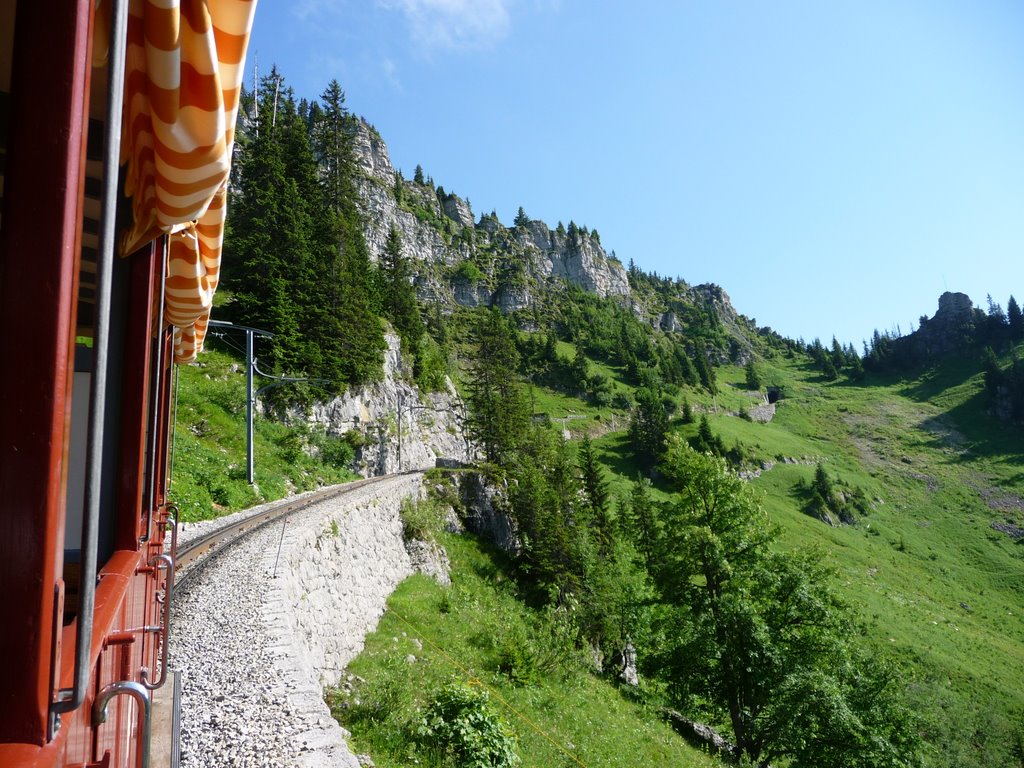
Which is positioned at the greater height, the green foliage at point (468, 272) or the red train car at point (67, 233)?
the green foliage at point (468, 272)

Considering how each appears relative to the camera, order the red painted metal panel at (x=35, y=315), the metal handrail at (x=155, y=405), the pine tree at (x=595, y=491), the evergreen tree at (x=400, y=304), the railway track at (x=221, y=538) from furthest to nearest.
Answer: the evergreen tree at (x=400, y=304) → the pine tree at (x=595, y=491) → the railway track at (x=221, y=538) → the metal handrail at (x=155, y=405) → the red painted metal panel at (x=35, y=315)

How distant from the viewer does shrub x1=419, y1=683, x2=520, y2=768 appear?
8000mm

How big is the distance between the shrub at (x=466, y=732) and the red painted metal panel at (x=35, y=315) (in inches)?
329

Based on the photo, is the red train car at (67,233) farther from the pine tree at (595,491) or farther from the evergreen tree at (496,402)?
the evergreen tree at (496,402)

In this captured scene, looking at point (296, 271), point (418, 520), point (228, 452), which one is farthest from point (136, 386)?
point (296, 271)

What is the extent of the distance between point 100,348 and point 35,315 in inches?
8.3

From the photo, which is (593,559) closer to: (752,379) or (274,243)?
(274,243)

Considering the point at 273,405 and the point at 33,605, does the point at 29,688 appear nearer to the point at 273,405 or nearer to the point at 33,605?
the point at 33,605

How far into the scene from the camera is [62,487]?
3.76 ft

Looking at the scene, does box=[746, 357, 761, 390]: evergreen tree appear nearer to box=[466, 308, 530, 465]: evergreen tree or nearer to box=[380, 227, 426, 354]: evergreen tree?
box=[466, 308, 530, 465]: evergreen tree

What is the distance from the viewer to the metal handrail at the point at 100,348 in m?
1.15

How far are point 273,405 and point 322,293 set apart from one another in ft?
32.6

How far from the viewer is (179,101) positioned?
60.0 inches

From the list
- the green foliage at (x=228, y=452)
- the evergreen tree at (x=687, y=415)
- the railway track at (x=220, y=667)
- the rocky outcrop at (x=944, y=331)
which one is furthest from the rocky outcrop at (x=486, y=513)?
the rocky outcrop at (x=944, y=331)
